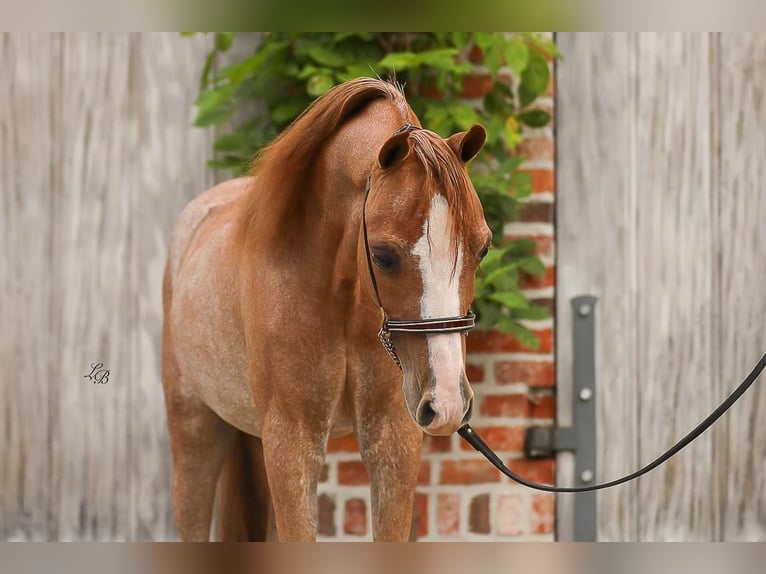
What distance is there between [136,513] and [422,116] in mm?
950

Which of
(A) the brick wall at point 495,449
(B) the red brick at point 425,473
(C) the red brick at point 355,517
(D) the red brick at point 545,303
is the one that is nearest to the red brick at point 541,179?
(A) the brick wall at point 495,449

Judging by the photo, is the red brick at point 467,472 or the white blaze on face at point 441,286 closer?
the white blaze on face at point 441,286

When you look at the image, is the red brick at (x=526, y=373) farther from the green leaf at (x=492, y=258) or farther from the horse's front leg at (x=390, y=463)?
the horse's front leg at (x=390, y=463)

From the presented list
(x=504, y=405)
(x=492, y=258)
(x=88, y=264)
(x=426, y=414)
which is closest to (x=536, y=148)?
(x=492, y=258)

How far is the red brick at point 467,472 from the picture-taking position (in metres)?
1.76

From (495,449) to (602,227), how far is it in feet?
1.62

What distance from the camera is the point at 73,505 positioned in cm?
177

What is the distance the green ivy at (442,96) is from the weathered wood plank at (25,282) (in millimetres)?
343

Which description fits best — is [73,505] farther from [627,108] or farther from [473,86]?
[627,108]

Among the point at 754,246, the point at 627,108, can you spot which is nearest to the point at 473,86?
the point at 627,108

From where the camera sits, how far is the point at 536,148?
176 centimetres

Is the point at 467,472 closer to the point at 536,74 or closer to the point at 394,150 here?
the point at 536,74

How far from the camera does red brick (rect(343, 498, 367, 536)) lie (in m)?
1.75
